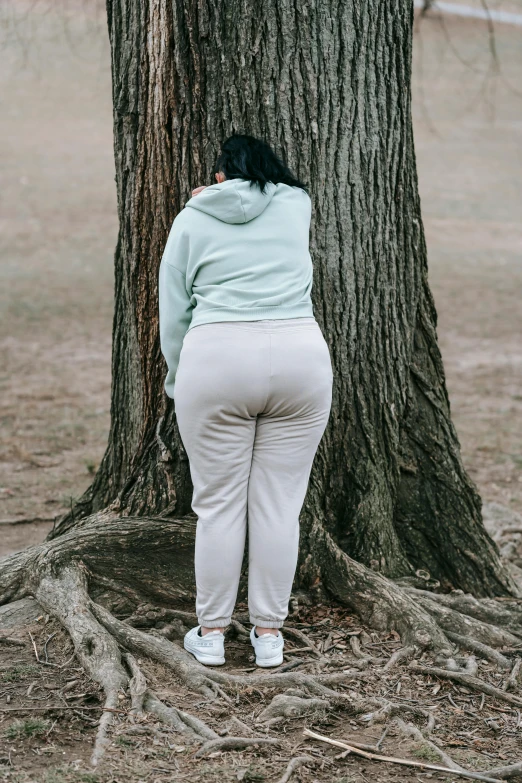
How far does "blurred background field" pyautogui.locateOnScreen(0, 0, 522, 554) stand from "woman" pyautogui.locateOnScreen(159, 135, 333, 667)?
2.42m

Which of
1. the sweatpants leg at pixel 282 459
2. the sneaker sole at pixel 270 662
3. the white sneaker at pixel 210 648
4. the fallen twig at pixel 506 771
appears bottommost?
the fallen twig at pixel 506 771

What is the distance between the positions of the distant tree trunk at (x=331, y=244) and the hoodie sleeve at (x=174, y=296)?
25.5 inches

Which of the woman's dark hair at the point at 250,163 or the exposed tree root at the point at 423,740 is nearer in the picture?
the exposed tree root at the point at 423,740

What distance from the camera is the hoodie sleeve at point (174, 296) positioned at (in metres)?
3.33

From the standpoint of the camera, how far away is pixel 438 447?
4.51 metres

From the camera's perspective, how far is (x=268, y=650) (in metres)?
3.56

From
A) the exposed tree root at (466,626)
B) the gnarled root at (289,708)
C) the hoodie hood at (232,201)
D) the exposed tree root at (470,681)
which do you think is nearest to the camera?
the gnarled root at (289,708)

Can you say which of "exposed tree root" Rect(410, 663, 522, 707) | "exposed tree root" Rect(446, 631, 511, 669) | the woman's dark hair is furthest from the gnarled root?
the woman's dark hair

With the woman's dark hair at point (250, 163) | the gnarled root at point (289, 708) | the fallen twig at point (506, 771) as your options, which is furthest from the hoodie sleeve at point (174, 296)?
the fallen twig at point (506, 771)

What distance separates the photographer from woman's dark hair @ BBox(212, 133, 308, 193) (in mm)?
3350

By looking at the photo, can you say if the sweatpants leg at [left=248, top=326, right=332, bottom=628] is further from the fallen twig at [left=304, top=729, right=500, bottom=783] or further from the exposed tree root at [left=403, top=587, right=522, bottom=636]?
the exposed tree root at [left=403, top=587, right=522, bottom=636]

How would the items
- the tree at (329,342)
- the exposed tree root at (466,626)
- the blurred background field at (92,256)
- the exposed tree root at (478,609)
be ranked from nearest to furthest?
the tree at (329,342), the exposed tree root at (466,626), the exposed tree root at (478,609), the blurred background field at (92,256)

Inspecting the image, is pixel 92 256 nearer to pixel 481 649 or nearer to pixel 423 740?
pixel 481 649

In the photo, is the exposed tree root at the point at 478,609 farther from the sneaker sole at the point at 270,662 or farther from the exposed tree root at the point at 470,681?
the sneaker sole at the point at 270,662
